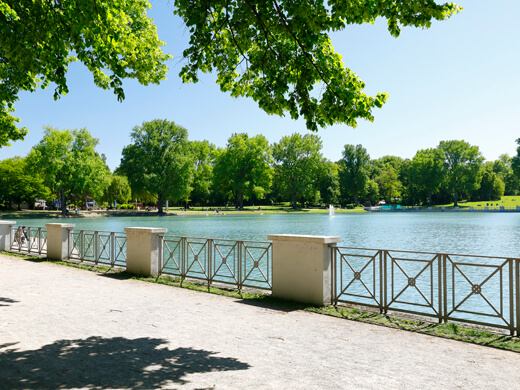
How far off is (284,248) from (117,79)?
16.2 feet

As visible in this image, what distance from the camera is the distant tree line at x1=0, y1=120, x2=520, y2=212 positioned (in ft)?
255

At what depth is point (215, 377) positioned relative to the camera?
4934 mm

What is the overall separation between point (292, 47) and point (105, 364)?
5.88 meters

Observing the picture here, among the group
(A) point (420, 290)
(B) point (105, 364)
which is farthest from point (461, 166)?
(B) point (105, 364)

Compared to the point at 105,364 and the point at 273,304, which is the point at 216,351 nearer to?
the point at 105,364

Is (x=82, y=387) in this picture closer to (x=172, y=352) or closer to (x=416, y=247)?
(x=172, y=352)

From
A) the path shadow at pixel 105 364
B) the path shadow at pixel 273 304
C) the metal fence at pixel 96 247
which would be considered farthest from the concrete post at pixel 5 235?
the path shadow at pixel 105 364

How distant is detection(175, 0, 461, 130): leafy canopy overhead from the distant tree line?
7117 centimetres

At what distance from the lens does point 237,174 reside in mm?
94812

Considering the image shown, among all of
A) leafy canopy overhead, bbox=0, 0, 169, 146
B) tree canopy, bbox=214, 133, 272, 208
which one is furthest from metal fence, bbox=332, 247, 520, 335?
tree canopy, bbox=214, 133, 272, 208

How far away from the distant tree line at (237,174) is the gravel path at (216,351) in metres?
71.3

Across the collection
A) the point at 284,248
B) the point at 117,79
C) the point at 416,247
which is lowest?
the point at 416,247

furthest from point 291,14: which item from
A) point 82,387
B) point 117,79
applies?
point 82,387

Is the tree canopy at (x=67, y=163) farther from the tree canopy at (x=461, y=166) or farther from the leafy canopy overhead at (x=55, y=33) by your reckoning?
the tree canopy at (x=461, y=166)
